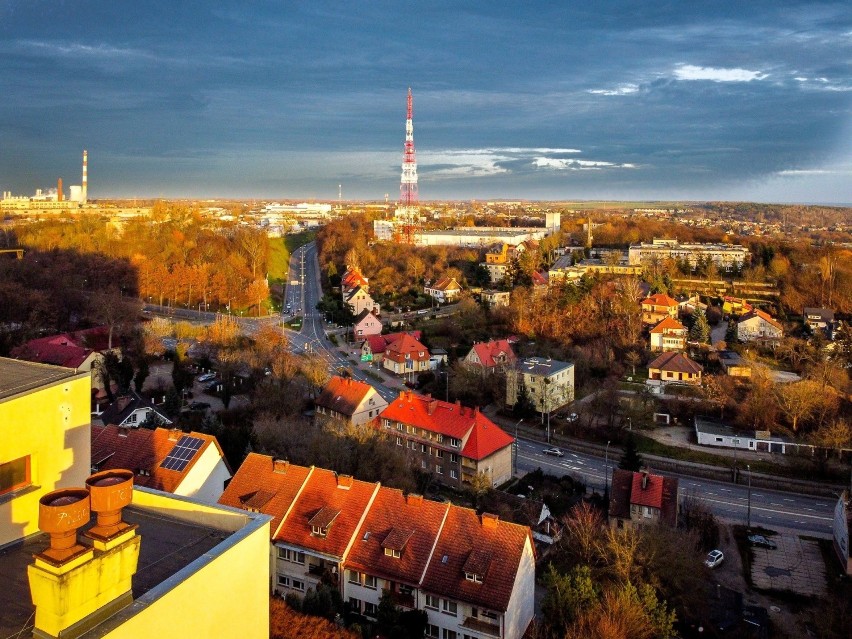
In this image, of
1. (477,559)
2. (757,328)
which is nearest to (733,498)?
(477,559)

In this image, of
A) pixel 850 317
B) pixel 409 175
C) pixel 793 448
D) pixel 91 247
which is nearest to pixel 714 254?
pixel 850 317

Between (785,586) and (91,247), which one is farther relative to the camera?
(91,247)

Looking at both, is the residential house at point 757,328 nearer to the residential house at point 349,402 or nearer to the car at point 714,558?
the residential house at point 349,402

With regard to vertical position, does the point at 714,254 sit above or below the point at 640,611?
above

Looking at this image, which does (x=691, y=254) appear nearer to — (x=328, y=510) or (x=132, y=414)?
(x=132, y=414)

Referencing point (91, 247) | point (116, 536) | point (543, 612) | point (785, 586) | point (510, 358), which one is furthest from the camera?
point (91, 247)

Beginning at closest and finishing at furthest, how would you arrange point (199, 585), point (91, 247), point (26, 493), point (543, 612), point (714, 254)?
point (199, 585) < point (26, 493) < point (543, 612) < point (91, 247) < point (714, 254)

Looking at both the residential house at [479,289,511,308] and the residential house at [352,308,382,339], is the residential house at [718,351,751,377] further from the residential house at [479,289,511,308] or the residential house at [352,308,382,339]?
the residential house at [352,308,382,339]

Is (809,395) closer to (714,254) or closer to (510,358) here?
Result: (510,358)
